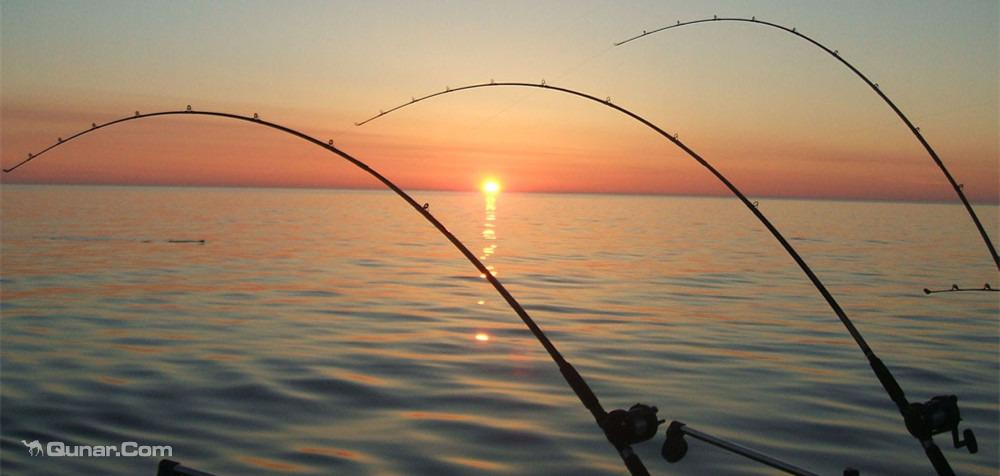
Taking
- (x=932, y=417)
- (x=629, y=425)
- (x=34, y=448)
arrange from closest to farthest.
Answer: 1. (x=629, y=425)
2. (x=932, y=417)
3. (x=34, y=448)

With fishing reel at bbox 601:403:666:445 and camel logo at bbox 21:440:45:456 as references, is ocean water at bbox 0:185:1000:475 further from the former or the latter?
fishing reel at bbox 601:403:666:445

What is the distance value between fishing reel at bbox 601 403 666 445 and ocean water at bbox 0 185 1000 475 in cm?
400

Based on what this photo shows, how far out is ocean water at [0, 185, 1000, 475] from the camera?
27.3 feet

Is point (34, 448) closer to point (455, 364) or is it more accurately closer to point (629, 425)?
point (455, 364)

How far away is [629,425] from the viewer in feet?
12.8

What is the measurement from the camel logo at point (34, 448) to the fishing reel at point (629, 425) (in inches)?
245

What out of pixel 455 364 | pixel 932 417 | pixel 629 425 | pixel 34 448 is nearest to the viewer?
pixel 629 425

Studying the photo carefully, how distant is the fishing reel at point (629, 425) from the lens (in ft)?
12.8

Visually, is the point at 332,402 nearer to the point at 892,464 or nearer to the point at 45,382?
the point at 45,382

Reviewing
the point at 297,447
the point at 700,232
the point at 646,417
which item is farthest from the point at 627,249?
the point at 646,417

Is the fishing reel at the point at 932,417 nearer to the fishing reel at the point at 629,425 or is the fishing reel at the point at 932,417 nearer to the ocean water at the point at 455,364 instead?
the fishing reel at the point at 629,425

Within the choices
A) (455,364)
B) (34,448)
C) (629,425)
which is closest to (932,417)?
(629,425)

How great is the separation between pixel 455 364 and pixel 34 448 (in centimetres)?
555

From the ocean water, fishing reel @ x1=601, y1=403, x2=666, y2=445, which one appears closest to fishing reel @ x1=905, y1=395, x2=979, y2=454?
fishing reel @ x1=601, y1=403, x2=666, y2=445
